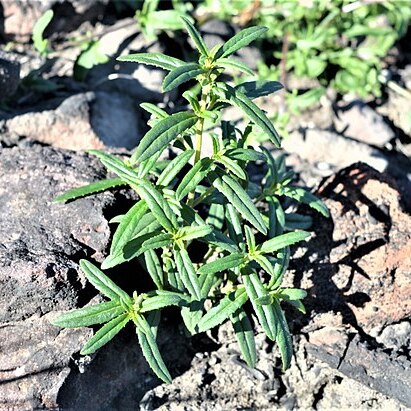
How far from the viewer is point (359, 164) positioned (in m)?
3.79

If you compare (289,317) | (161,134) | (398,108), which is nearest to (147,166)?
(161,134)

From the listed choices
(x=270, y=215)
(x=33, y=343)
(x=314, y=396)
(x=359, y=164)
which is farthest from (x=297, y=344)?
(x=33, y=343)

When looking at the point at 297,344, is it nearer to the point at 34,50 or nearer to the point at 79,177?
the point at 79,177

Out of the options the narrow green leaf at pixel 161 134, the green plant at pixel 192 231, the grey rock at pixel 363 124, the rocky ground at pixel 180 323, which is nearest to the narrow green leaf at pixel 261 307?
the green plant at pixel 192 231

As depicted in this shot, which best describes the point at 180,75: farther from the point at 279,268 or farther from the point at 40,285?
the point at 40,285

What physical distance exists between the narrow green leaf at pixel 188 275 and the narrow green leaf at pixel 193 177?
27cm

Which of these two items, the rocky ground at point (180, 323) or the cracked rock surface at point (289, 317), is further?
the cracked rock surface at point (289, 317)

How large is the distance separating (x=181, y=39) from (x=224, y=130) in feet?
6.43

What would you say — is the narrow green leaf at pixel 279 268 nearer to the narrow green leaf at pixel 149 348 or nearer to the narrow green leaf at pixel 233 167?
the narrow green leaf at pixel 233 167

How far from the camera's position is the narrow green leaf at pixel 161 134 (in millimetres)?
2783

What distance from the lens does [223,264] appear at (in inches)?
121

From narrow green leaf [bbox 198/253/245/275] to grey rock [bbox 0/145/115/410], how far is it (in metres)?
0.55

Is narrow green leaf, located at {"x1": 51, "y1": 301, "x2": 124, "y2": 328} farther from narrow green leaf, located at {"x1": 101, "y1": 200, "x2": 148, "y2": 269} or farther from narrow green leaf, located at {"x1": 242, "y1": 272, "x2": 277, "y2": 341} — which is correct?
narrow green leaf, located at {"x1": 242, "y1": 272, "x2": 277, "y2": 341}

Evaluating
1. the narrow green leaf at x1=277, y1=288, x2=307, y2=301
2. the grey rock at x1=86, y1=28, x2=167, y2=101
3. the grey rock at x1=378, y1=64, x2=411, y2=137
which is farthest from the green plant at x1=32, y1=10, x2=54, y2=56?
the grey rock at x1=378, y1=64, x2=411, y2=137
